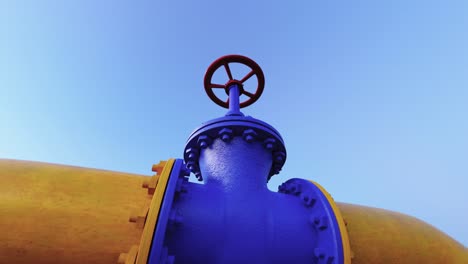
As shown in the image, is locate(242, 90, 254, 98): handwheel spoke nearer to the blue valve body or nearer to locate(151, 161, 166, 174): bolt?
the blue valve body

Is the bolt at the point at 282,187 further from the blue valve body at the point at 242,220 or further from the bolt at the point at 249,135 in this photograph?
the bolt at the point at 249,135

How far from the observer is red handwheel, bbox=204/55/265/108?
2545 mm

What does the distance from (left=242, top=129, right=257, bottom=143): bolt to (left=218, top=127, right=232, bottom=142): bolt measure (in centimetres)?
10

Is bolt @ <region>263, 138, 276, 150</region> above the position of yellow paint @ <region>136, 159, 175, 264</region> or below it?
above

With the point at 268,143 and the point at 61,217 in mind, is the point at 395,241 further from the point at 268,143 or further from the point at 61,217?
the point at 61,217

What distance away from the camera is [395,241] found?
1999mm

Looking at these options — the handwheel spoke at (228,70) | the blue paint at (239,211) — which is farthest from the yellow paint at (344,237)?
the handwheel spoke at (228,70)

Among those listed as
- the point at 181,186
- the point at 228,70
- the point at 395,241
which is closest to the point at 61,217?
the point at 181,186

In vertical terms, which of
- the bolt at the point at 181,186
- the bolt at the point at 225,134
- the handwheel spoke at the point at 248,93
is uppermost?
the handwheel spoke at the point at 248,93

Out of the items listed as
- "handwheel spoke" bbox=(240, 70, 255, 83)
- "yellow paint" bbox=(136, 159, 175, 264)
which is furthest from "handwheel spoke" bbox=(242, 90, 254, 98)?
"yellow paint" bbox=(136, 159, 175, 264)

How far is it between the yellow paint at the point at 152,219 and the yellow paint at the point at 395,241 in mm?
1217

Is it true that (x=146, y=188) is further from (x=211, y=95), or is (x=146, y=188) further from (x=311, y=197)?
(x=211, y=95)

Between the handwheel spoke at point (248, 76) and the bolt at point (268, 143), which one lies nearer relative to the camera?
the bolt at point (268, 143)

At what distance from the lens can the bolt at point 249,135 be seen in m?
2.09
